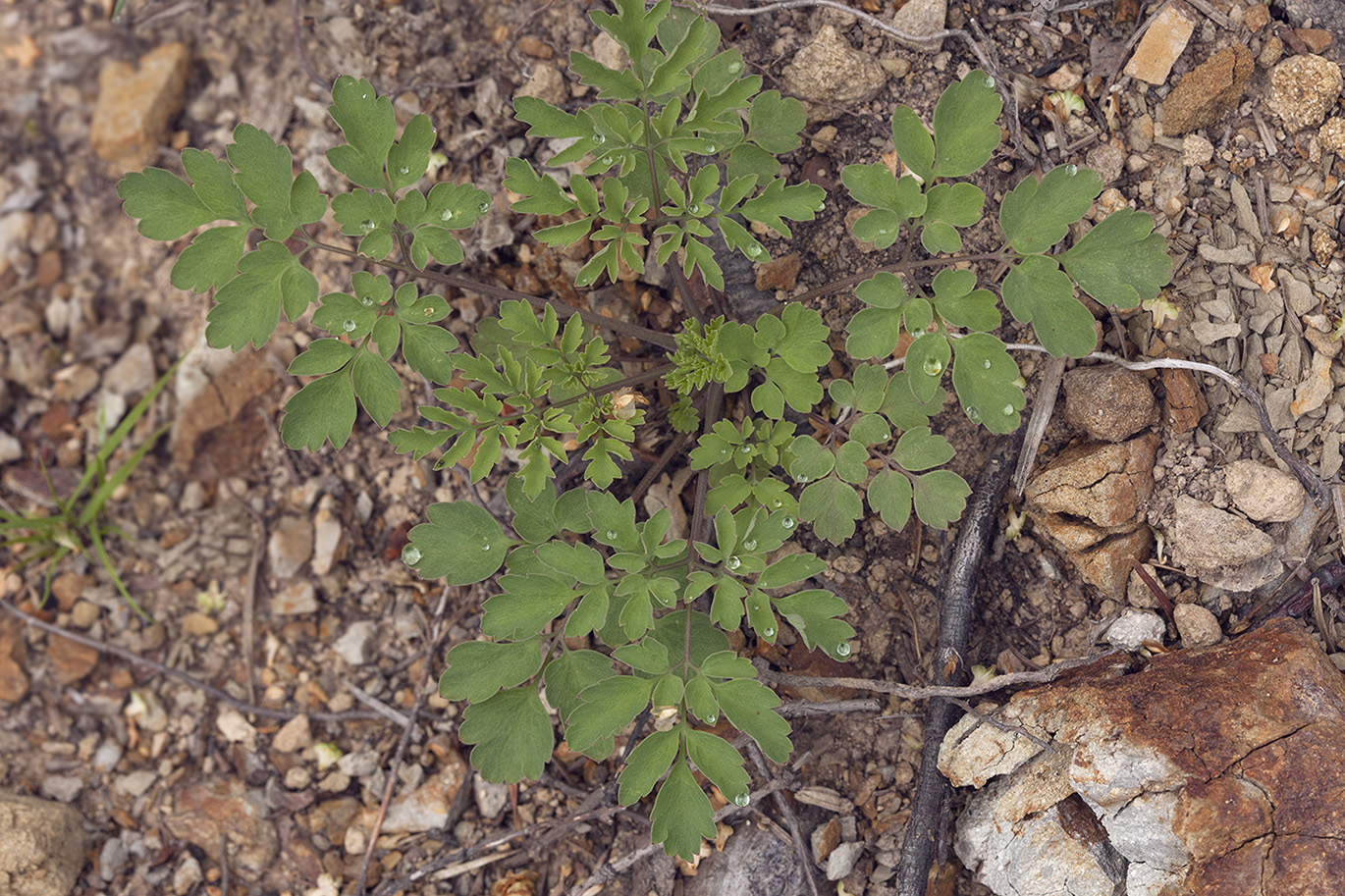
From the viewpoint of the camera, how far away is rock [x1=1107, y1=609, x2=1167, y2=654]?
8.75 ft

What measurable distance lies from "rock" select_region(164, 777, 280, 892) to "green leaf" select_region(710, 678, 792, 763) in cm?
182

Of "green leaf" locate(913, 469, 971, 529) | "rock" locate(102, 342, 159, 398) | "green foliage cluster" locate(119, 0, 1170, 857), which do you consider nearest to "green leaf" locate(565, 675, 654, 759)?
"green foliage cluster" locate(119, 0, 1170, 857)

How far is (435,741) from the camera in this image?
10.5ft

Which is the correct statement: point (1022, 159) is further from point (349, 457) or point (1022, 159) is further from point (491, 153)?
point (349, 457)

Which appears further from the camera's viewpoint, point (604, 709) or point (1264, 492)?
point (1264, 492)

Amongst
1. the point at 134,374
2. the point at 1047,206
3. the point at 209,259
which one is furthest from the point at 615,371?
the point at 134,374

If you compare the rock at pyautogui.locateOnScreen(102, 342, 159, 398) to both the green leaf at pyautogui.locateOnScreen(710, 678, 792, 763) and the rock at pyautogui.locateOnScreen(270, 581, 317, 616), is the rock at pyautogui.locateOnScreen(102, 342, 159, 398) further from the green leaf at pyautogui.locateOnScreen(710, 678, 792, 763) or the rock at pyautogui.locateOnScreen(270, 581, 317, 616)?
the green leaf at pyautogui.locateOnScreen(710, 678, 792, 763)

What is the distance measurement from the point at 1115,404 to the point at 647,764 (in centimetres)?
162

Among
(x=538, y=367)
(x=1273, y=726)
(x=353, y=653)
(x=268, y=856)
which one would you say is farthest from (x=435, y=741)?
(x=1273, y=726)

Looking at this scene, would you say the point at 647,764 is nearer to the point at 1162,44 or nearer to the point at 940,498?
the point at 940,498

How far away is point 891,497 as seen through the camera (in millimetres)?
2605

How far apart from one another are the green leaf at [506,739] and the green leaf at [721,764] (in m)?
0.43

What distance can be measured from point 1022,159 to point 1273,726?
5.55 feet

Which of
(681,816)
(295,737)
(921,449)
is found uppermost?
(921,449)
